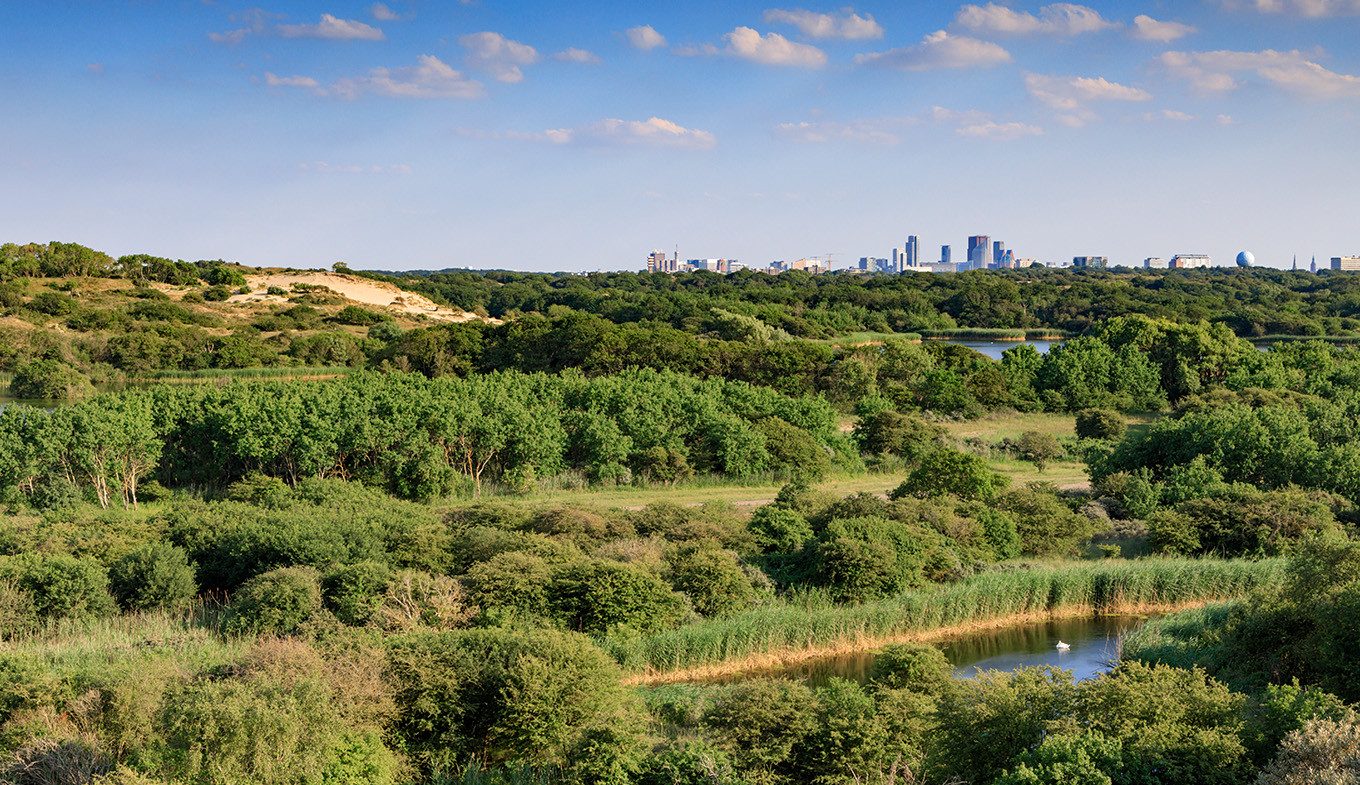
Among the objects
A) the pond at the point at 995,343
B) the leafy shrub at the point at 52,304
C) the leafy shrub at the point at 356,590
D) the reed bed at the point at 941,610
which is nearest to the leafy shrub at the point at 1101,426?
the reed bed at the point at 941,610

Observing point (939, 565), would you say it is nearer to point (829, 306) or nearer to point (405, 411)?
point (405, 411)

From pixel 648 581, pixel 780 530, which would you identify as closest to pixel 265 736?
pixel 648 581

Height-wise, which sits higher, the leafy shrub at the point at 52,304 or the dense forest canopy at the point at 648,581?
Result: the leafy shrub at the point at 52,304

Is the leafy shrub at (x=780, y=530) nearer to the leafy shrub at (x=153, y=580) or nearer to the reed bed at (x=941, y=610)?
the reed bed at (x=941, y=610)

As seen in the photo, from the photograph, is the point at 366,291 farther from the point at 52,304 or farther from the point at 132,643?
the point at 132,643

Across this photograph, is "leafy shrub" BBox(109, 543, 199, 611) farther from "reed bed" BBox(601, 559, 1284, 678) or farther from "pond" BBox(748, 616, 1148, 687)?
"pond" BBox(748, 616, 1148, 687)

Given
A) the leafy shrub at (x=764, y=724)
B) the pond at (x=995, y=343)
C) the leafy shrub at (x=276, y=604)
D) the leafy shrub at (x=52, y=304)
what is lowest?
the leafy shrub at (x=276, y=604)
